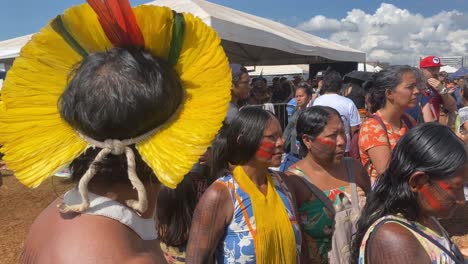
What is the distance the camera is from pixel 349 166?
8.61 ft

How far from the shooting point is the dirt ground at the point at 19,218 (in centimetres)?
464

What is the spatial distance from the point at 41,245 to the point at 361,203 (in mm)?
1946

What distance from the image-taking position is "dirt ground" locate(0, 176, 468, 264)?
4.64m

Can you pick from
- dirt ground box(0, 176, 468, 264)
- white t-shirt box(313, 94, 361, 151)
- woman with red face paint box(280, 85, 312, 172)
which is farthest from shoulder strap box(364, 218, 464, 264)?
dirt ground box(0, 176, 468, 264)

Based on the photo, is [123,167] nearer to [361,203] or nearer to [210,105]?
Answer: [210,105]

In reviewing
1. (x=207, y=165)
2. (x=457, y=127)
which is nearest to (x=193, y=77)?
(x=207, y=165)

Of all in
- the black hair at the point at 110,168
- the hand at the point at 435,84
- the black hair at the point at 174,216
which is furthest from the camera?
the hand at the point at 435,84

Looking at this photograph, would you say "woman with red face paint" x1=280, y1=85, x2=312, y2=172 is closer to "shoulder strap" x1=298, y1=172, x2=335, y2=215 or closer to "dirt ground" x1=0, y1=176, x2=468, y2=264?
"shoulder strap" x1=298, y1=172, x2=335, y2=215

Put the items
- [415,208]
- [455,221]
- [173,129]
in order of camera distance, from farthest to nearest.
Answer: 1. [455,221]
2. [415,208]
3. [173,129]

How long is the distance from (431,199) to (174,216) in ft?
4.77

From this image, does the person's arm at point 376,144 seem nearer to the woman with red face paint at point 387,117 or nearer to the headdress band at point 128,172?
the woman with red face paint at point 387,117

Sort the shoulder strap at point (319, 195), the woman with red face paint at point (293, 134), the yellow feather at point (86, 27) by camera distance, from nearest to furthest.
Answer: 1. the yellow feather at point (86, 27)
2. the shoulder strap at point (319, 195)
3. the woman with red face paint at point (293, 134)

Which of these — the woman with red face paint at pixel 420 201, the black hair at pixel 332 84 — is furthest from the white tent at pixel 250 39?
the woman with red face paint at pixel 420 201

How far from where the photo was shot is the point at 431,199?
5.10 ft
